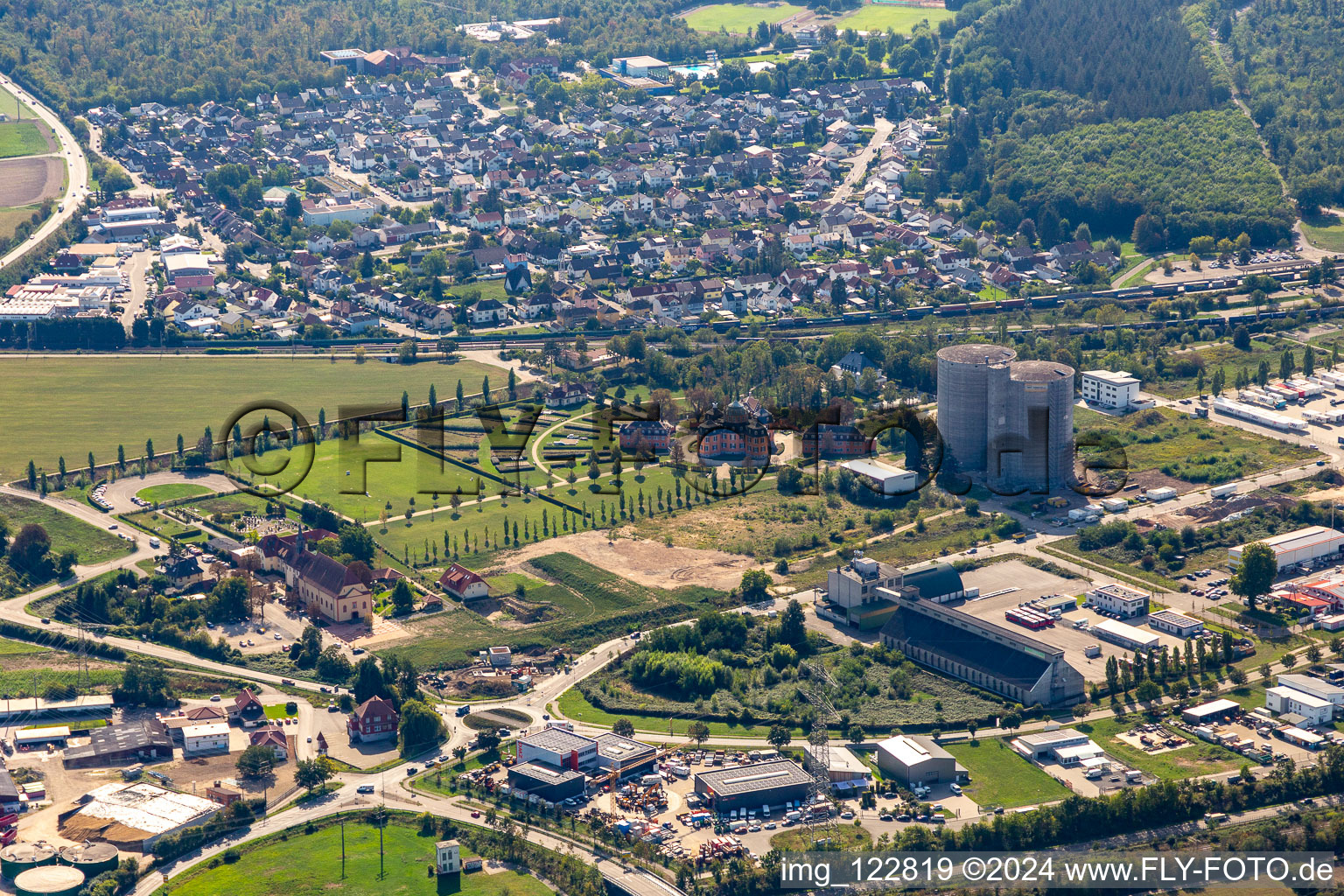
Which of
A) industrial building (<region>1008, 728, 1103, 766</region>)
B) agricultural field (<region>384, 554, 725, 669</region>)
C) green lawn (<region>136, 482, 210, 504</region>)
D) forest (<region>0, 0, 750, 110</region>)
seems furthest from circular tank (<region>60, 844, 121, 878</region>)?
forest (<region>0, 0, 750, 110</region>)

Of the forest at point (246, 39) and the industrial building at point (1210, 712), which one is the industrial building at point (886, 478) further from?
the forest at point (246, 39)

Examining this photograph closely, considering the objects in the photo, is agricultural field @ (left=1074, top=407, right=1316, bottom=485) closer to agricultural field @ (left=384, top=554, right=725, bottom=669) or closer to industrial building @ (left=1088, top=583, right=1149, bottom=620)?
industrial building @ (left=1088, top=583, right=1149, bottom=620)

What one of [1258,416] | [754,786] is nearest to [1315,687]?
[754,786]

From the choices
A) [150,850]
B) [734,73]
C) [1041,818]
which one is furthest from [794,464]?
[734,73]

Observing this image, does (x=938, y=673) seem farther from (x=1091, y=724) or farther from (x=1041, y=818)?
(x=1041, y=818)

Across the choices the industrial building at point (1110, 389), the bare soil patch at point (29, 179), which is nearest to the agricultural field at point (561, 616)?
the industrial building at point (1110, 389)

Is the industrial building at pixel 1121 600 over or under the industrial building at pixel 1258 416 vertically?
under
